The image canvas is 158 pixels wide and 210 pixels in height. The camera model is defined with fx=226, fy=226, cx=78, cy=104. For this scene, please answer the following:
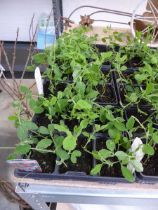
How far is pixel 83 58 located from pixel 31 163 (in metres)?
0.39

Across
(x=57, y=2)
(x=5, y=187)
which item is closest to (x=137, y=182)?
(x=5, y=187)

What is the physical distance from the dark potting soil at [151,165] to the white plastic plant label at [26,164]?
0.87 ft

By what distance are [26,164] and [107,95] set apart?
400mm

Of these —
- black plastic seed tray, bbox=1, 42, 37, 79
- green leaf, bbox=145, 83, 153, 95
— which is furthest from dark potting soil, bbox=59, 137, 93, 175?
black plastic seed tray, bbox=1, 42, 37, 79

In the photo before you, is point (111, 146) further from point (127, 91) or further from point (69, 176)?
point (127, 91)

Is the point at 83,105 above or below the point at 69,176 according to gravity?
above

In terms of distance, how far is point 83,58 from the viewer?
0.75 metres

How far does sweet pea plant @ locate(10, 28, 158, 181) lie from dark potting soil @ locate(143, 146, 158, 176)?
0.13 feet

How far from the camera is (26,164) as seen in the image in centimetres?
51

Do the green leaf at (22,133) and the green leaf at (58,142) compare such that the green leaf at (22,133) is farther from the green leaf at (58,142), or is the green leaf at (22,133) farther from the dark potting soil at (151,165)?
the dark potting soil at (151,165)

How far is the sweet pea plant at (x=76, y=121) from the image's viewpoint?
53 cm

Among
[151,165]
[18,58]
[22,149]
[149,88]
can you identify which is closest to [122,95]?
[149,88]

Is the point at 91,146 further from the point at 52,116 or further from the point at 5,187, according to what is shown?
the point at 5,187

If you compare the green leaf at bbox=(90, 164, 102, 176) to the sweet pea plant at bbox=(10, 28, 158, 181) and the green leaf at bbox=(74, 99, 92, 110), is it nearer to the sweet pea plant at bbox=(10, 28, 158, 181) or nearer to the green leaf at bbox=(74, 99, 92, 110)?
the sweet pea plant at bbox=(10, 28, 158, 181)
